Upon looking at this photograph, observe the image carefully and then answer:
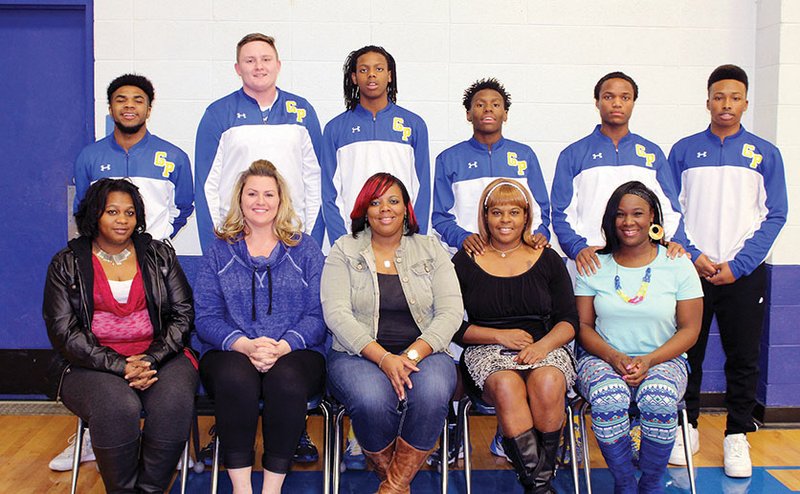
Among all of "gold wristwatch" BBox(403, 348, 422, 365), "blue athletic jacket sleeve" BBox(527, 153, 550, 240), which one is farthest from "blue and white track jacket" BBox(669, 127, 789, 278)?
"gold wristwatch" BBox(403, 348, 422, 365)

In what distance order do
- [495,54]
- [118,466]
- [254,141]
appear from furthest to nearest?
[495,54]
[254,141]
[118,466]

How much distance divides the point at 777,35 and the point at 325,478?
Answer: 322cm

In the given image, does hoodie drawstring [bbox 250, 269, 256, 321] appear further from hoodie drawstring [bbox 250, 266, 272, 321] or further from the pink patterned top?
the pink patterned top

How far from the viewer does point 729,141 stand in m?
3.52

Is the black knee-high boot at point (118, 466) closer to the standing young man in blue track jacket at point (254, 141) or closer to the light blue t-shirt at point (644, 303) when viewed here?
→ the standing young man in blue track jacket at point (254, 141)

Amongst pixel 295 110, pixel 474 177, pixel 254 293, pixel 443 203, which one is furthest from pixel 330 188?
pixel 254 293

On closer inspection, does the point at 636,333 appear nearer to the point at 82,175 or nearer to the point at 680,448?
the point at 680,448

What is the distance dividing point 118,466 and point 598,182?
2.32 meters

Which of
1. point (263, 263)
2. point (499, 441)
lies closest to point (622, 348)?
point (499, 441)

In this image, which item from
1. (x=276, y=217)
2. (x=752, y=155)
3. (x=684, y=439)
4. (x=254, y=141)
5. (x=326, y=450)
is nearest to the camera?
(x=326, y=450)

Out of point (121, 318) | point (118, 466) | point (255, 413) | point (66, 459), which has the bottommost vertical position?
point (66, 459)

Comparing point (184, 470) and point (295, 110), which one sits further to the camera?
point (295, 110)

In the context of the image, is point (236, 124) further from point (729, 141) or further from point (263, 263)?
point (729, 141)

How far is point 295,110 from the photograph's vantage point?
3.49 meters
